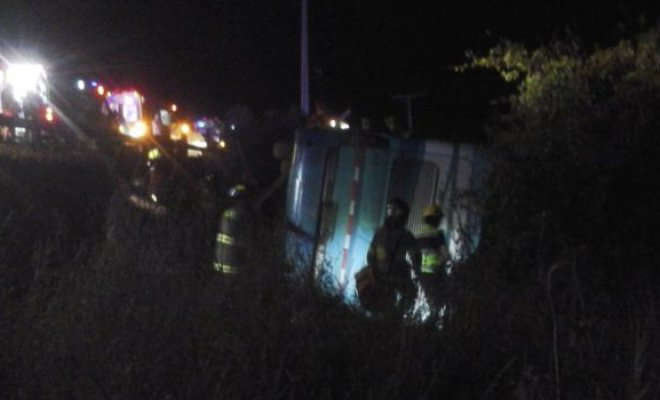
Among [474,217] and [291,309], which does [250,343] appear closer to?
[291,309]

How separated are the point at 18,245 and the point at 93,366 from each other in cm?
308

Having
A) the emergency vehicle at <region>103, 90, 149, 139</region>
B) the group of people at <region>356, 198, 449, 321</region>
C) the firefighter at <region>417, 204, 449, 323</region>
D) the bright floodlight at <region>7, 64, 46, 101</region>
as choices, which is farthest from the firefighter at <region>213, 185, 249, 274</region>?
the bright floodlight at <region>7, 64, 46, 101</region>

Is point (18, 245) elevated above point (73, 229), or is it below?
below

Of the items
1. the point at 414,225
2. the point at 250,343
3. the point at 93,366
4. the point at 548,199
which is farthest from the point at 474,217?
the point at 93,366

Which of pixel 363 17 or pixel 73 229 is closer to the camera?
pixel 73 229

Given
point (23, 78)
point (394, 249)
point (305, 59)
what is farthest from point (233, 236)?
point (23, 78)

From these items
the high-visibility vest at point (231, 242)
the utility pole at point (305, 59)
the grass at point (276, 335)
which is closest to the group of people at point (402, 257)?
the grass at point (276, 335)

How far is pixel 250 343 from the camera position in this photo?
189 inches

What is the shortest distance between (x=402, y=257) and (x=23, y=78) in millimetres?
20211

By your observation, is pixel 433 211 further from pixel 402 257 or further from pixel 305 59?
pixel 305 59

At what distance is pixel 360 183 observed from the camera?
8820mm

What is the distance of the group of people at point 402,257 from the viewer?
630 centimetres

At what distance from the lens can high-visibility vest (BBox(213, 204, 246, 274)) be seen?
609cm

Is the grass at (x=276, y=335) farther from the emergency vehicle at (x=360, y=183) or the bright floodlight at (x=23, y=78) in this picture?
the bright floodlight at (x=23, y=78)
